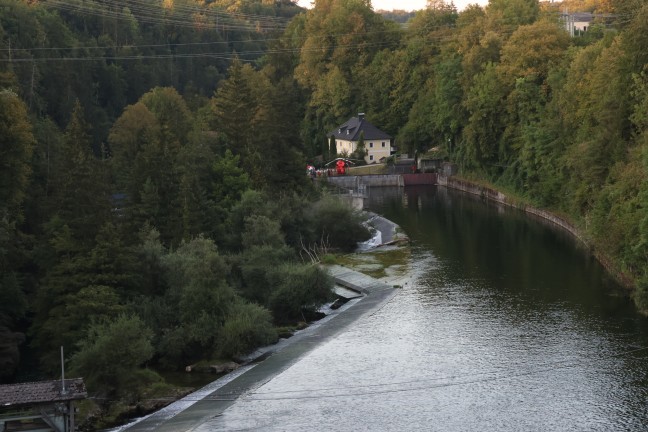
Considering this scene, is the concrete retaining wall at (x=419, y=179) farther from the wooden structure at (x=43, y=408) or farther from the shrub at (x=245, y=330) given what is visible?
the wooden structure at (x=43, y=408)

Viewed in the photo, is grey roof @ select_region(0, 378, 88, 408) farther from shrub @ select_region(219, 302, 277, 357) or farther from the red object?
the red object

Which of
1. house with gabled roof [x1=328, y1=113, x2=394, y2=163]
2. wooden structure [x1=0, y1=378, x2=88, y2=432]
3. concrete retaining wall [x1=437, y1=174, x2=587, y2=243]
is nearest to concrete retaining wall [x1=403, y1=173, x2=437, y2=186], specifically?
concrete retaining wall [x1=437, y1=174, x2=587, y2=243]

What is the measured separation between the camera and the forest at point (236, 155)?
39.0 m

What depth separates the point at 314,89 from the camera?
117m

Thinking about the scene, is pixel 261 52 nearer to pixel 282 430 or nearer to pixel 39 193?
pixel 39 193

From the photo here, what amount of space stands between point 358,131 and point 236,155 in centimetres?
4306

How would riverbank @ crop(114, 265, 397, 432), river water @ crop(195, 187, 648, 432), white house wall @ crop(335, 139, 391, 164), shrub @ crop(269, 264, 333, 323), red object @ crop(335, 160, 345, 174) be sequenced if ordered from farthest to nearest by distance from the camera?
1. white house wall @ crop(335, 139, 391, 164)
2. red object @ crop(335, 160, 345, 174)
3. shrub @ crop(269, 264, 333, 323)
4. riverbank @ crop(114, 265, 397, 432)
5. river water @ crop(195, 187, 648, 432)

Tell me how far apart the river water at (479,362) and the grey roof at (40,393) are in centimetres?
503

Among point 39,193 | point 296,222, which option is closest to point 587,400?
point 296,222

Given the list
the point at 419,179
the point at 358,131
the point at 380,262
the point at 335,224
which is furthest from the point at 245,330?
the point at 358,131

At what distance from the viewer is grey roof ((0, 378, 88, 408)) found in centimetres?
2759

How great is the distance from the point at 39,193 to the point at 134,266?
13.1 meters

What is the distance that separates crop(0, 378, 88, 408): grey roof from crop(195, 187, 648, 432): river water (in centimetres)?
503

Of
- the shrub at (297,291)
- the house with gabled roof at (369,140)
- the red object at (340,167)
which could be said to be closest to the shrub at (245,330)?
the shrub at (297,291)
